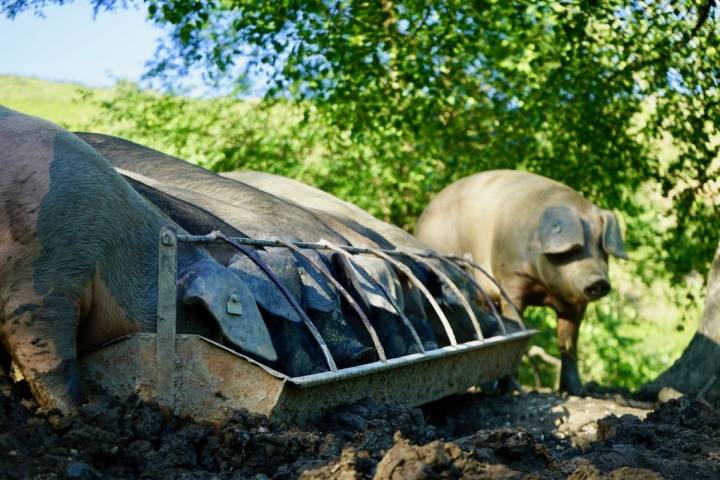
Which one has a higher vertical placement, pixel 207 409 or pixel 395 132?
pixel 395 132

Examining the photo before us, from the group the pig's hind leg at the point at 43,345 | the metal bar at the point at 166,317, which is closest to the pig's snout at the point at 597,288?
the metal bar at the point at 166,317

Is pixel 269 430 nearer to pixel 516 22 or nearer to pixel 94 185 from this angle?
pixel 94 185

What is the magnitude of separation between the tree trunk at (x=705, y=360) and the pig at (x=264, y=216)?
2590mm

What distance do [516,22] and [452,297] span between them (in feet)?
12.0

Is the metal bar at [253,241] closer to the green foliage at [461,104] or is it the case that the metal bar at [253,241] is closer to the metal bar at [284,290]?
the metal bar at [284,290]

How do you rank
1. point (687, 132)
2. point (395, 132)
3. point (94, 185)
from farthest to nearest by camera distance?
1. point (395, 132)
2. point (687, 132)
3. point (94, 185)

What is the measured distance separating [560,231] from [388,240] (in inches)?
Result: 64.5

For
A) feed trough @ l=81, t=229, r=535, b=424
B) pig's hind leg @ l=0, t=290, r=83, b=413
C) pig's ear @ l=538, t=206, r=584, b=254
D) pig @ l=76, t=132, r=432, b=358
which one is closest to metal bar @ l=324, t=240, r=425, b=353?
pig @ l=76, t=132, r=432, b=358

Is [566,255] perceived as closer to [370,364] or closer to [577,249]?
[577,249]

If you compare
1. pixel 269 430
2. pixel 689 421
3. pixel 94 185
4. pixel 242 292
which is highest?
pixel 94 185

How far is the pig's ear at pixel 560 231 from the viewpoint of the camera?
8.84 meters

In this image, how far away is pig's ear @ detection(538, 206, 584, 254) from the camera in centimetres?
884

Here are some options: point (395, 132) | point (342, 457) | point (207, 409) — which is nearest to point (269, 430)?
point (207, 409)

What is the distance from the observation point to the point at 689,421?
5.44 meters
